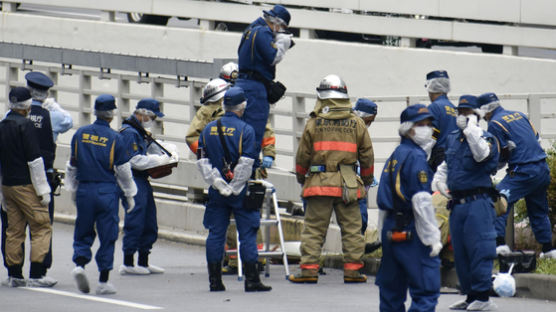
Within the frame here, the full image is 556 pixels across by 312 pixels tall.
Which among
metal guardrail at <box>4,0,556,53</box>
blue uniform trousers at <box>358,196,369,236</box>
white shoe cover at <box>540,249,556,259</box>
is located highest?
metal guardrail at <box>4,0,556,53</box>

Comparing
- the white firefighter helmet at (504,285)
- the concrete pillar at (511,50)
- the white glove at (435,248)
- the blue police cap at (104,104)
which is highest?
the concrete pillar at (511,50)

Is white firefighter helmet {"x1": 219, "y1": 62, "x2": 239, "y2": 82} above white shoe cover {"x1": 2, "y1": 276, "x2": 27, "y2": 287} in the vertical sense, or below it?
above

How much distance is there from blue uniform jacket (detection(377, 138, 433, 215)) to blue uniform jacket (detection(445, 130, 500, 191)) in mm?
1443

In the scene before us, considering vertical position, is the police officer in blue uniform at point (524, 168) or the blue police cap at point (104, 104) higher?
the blue police cap at point (104, 104)

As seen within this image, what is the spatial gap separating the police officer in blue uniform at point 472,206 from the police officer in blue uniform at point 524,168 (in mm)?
1500

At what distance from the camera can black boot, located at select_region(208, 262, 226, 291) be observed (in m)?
13.0

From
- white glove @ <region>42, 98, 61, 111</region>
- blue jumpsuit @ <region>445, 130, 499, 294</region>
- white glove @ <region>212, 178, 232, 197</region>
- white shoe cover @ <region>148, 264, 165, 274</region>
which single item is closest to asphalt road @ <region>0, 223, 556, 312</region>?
white shoe cover @ <region>148, 264, 165, 274</region>

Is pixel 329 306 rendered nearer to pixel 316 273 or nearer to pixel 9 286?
pixel 316 273

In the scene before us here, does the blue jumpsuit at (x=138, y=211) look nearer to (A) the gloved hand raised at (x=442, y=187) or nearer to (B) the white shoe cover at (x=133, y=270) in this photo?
(B) the white shoe cover at (x=133, y=270)

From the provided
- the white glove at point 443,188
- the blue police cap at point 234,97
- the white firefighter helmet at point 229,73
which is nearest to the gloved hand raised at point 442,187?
the white glove at point 443,188

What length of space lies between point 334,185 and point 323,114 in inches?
28.9

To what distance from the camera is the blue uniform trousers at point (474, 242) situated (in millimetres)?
11758

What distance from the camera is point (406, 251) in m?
10.3

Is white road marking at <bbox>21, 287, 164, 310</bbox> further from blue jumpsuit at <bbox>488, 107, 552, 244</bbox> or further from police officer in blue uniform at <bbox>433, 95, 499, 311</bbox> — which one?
blue jumpsuit at <bbox>488, 107, 552, 244</bbox>
